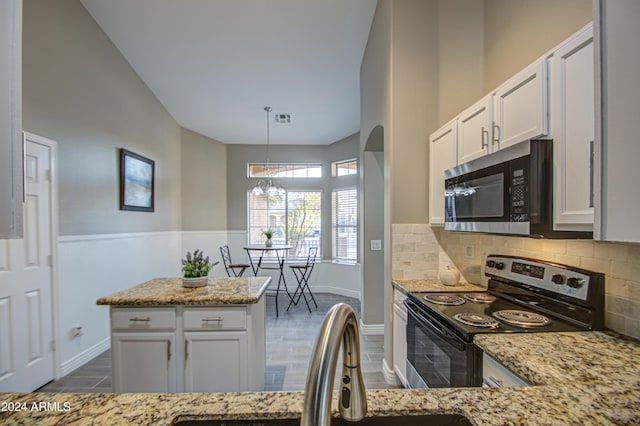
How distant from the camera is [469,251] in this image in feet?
8.02

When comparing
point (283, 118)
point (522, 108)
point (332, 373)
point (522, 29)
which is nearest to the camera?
point (332, 373)

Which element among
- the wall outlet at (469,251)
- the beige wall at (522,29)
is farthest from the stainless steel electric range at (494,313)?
the beige wall at (522,29)

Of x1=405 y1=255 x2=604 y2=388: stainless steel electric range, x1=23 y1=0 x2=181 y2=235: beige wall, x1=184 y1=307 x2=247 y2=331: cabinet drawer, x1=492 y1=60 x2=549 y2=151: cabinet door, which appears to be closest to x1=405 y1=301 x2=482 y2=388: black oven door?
x1=405 y1=255 x2=604 y2=388: stainless steel electric range

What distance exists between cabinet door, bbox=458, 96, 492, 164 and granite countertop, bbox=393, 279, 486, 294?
3.02 ft

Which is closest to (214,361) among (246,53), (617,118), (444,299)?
(444,299)

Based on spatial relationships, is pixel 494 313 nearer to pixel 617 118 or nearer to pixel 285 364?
pixel 617 118

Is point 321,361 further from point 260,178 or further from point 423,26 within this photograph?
point 260,178

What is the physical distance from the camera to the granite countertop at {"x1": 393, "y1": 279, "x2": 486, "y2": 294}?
2180 mm

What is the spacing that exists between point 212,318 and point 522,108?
84.1 inches

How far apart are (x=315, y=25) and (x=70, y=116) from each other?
2630mm

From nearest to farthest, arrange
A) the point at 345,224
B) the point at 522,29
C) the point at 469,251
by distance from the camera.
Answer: the point at 522,29
the point at 469,251
the point at 345,224

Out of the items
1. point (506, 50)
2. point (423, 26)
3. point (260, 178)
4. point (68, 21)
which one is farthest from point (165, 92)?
point (506, 50)

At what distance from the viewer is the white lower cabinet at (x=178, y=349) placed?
1.96 metres

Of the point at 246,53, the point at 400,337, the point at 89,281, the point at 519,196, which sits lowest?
the point at 400,337
